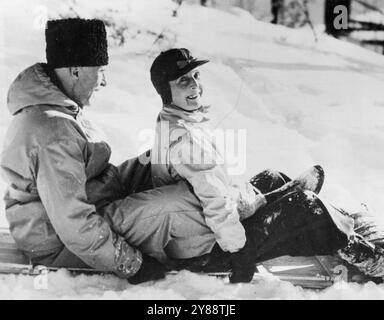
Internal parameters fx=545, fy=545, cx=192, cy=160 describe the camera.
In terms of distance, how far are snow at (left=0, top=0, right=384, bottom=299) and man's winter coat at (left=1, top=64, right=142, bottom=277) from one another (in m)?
0.40

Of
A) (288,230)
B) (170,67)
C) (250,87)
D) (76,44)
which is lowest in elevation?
(288,230)

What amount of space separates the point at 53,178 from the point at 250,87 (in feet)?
4.41

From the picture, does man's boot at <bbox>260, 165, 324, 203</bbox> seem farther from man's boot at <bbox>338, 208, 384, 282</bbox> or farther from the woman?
man's boot at <bbox>338, 208, 384, 282</bbox>

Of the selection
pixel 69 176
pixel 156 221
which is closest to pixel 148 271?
pixel 156 221

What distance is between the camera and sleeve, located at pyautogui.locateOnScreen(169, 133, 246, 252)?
111 inches

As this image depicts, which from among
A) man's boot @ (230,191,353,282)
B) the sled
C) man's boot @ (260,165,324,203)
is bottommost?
the sled

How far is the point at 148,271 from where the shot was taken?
115 inches

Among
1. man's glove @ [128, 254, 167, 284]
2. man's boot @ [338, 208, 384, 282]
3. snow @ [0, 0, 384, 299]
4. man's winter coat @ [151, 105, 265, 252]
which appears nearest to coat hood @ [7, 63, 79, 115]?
snow @ [0, 0, 384, 299]

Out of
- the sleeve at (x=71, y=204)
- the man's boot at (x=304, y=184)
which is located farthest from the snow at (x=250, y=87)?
the sleeve at (x=71, y=204)

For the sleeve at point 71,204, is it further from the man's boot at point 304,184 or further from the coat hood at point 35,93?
the man's boot at point 304,184

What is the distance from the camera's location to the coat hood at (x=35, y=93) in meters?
2.75

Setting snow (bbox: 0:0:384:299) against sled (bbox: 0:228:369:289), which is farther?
snow (bbox: 0:0:384:299)

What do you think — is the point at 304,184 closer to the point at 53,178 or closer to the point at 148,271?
the point at 148,271
